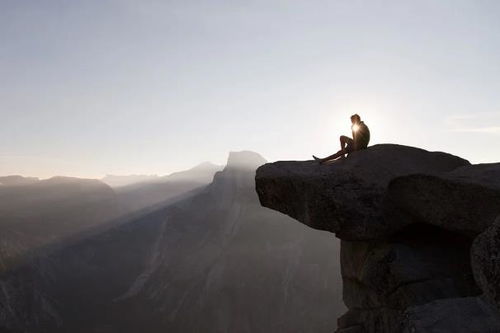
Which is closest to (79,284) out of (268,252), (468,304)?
(268,252)

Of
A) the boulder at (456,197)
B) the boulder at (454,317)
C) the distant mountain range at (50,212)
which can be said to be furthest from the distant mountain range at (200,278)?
the boulder at (454,317)

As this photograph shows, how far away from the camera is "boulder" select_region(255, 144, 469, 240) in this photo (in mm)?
13195

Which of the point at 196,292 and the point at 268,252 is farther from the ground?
the point at 268,252

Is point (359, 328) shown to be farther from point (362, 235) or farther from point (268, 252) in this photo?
point (268, 252)

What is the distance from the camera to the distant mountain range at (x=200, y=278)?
8438cm

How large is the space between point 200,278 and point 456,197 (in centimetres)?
9768

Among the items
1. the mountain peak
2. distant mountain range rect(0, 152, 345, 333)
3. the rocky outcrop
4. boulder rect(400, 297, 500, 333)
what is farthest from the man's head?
the mountain peak

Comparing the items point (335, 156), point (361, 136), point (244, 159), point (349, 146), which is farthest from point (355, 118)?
point (244, 159)

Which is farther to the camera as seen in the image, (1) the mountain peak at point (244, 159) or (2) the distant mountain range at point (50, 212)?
(1) the mountain peak at point (244, 159)

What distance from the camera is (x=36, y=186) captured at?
17500cm

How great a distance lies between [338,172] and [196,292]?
9352 centimetres

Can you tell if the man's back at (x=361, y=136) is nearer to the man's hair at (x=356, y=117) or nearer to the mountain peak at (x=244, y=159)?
the man's hair at (x=356, y=117)

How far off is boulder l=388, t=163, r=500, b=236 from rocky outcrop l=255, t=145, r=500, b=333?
0.08 feet

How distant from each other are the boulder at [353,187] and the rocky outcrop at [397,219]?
0.10 ft
